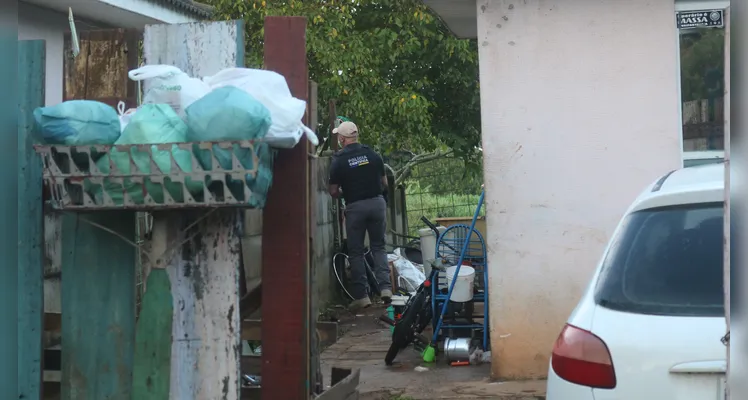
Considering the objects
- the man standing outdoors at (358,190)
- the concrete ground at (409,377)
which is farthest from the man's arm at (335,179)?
the concrete ground at (409,377)

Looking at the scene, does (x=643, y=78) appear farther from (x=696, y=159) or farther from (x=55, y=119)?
(x=55, y=119)

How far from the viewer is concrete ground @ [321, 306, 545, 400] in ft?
20.9

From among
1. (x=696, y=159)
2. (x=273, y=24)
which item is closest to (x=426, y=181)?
(x=696, y=159)

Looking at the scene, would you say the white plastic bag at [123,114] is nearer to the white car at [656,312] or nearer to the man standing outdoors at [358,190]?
the white car at [656,312]

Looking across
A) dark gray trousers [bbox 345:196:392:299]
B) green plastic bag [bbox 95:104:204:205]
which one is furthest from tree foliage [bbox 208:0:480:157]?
green plastic bag [bbox 95:104:204:205]

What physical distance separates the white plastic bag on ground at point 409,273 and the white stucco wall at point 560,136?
4.85 meters

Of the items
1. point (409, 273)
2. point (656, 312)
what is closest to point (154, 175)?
point (656, 312)

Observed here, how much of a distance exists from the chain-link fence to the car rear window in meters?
15.3

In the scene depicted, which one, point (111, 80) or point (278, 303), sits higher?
point (111, 80)

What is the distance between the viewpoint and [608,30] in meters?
6.53

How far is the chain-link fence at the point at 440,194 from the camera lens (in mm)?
19812

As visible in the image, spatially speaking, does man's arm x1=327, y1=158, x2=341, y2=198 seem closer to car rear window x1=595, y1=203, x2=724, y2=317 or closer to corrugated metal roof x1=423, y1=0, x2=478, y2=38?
corrugated metal roof x1=423, y1=0, x2=478, y2=38

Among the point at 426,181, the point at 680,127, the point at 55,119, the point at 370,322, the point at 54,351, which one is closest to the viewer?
the point at 55,119

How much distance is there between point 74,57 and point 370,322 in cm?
644
